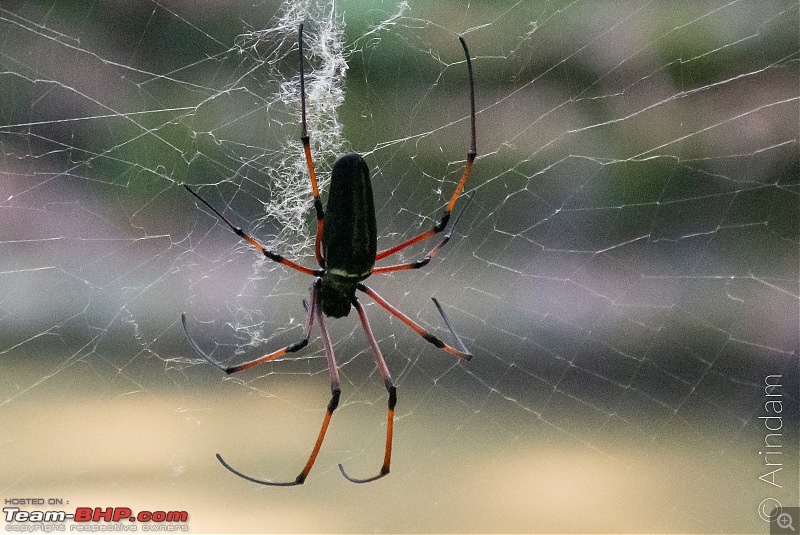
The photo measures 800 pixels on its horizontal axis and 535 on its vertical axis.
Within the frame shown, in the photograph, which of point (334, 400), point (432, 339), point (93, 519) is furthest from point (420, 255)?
point (93, 519)

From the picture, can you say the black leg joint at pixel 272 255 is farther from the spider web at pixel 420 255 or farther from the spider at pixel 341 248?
the spider web at pixel 420 255

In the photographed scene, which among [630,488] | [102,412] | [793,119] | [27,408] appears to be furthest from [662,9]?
[27,408]

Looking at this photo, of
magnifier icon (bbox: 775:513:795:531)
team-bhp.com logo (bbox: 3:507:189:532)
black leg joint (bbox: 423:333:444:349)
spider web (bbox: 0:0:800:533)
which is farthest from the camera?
magnifier icon (bbox: 775:513:795:531)

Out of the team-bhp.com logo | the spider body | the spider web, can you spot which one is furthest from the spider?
the team-bhp.com logo

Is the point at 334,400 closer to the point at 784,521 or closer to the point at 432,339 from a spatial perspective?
the point at 432,339

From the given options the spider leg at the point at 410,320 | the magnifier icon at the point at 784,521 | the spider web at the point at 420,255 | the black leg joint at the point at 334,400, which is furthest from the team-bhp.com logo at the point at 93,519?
the magnifier icon at the point at 784,521

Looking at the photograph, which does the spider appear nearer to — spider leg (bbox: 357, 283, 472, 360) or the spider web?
spider leg (bbox: 357, 283, 472, 360)
